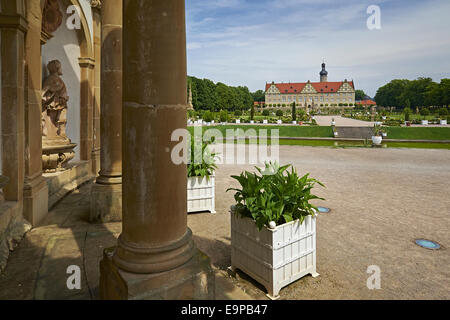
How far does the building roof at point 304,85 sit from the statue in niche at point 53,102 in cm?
12821

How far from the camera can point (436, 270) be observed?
4.48 m

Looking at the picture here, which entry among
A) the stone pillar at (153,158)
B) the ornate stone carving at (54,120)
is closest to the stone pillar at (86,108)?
the ornate stone carving at (54,120)

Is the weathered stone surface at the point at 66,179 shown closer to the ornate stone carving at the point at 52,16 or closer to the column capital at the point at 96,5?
the ornate stone carving at the point at 52,16

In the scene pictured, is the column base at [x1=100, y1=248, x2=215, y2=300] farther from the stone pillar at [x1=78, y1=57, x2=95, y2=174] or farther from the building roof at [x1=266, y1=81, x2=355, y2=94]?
the building roof at [x1=266, y1=81, x2=355, y2=94]

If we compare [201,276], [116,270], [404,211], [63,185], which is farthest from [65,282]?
[404,211]

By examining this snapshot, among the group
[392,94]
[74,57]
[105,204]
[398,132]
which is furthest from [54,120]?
[392,94]

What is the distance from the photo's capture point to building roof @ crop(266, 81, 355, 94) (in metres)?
128

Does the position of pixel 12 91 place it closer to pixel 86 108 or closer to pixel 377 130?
pixel 86 108

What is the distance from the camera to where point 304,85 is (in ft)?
425

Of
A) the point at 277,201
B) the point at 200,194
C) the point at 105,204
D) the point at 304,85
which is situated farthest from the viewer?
the point at 304,85

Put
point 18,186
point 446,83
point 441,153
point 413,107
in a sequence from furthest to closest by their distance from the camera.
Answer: point 413,107
point 446,83
point 441,153
point 18,186

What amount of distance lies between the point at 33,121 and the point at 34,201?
1558 mm

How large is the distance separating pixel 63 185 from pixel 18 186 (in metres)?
2.85
